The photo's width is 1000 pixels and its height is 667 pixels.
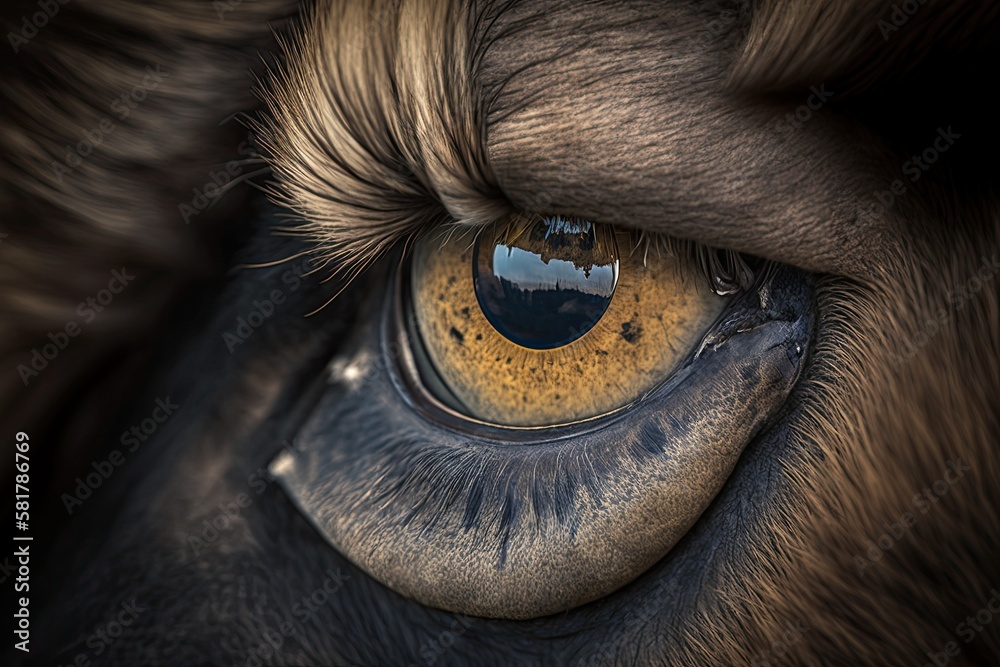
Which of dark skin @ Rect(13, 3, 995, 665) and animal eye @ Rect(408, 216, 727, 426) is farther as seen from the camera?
animal eye @ Rect(408, 216, 727, 426)

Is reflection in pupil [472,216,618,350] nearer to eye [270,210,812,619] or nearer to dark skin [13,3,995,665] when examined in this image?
eye [270,210,812,619]

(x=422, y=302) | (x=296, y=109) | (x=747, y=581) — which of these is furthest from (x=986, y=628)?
(x=296, y=109)

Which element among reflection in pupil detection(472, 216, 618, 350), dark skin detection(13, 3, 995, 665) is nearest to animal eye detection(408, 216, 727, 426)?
reflection in pupil detection(472, 216, 618, 350)

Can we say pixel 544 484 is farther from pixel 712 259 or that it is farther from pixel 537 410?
pixel 712 259

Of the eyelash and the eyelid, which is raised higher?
the eyelash

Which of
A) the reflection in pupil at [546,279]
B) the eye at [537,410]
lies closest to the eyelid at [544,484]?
the eye at [537,410]

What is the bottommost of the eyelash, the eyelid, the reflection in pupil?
the eyelid

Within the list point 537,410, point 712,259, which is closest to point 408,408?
point 537,410

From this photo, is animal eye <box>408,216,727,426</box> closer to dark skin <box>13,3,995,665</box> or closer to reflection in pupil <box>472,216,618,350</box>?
reflection in pupil <box>472,216,618,350</box>
